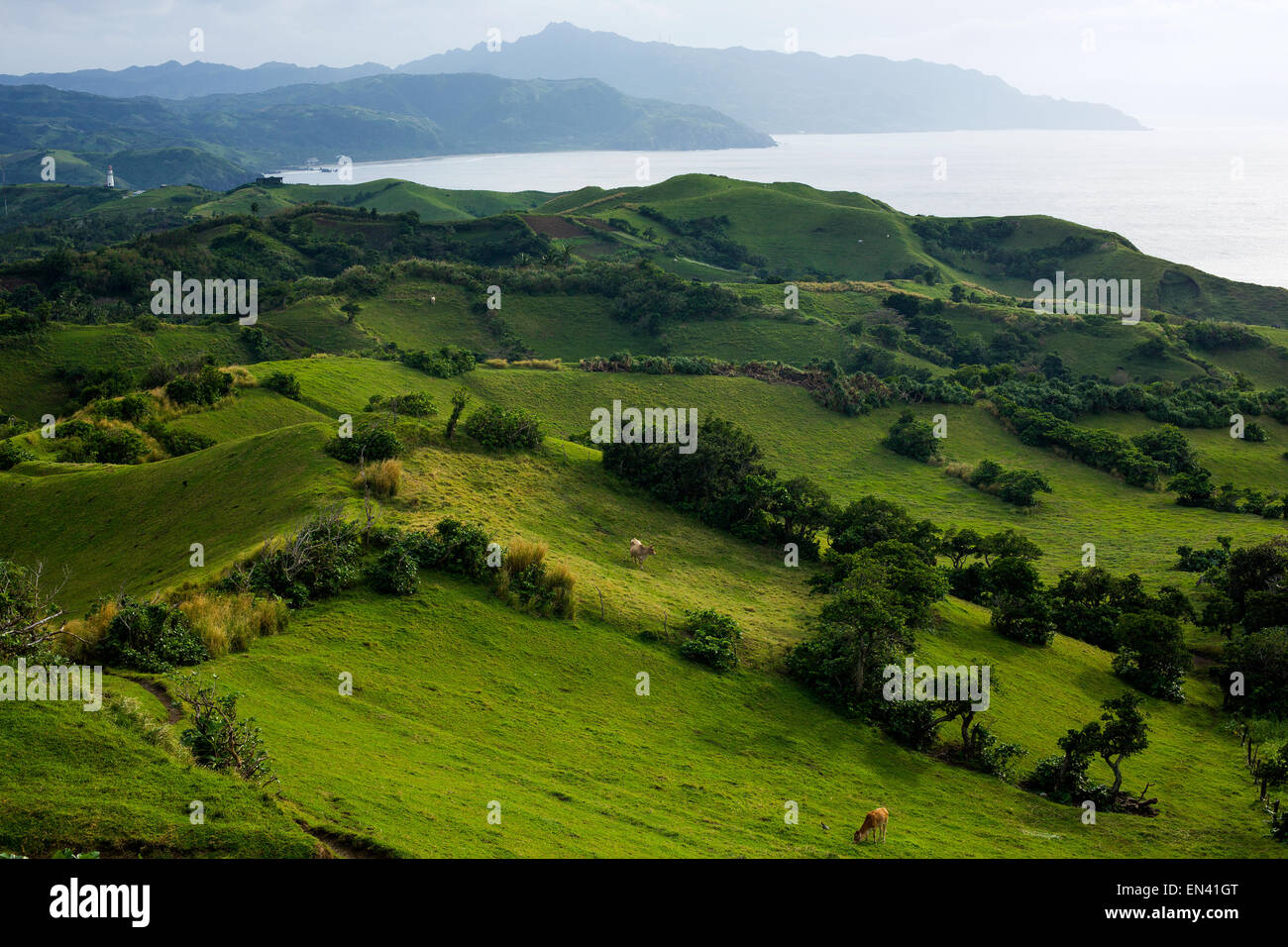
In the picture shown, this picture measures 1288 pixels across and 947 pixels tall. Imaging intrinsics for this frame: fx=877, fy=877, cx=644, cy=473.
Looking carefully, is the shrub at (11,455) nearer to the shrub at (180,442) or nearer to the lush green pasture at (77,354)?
the shrub at (180,442)

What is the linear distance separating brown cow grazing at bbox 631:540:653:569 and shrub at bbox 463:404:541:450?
728 centimetres

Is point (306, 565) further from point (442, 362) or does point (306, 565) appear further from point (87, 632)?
point (442, 362)

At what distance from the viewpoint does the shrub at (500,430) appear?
33.3 metres

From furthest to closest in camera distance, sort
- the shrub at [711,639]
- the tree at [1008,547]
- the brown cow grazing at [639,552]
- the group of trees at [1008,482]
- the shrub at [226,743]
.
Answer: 1. the group of trees at [1008,482]
2. the tree at [1008,547]
3. the brown cow grazing at [639,552]
4. the shrub at [711,639]
5. the shrub at [226,743]

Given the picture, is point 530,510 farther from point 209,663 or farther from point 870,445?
point 870,445

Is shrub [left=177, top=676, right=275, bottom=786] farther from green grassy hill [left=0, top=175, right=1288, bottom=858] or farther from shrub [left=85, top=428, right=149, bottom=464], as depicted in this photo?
shrub [left=85, top=428, right=149, bottom=464]

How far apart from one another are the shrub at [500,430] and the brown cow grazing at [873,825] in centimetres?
2145

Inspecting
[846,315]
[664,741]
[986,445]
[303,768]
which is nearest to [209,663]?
[303,768]

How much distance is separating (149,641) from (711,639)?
1336 cm

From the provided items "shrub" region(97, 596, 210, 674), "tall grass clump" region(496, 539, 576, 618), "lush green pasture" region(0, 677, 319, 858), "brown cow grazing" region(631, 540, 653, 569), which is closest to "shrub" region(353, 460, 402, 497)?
"tall grass clump" region(496, 539, 576, 618)

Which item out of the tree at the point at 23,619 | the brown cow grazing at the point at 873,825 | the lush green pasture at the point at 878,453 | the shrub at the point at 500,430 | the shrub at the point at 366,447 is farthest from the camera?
the lush green pasture at the point at 878,453

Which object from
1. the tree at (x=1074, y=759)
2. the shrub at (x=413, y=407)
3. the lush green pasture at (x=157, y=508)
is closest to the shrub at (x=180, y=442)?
the lush green pasture at (x=157, y=508)

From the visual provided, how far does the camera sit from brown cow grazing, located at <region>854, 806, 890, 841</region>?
1547 centimetres

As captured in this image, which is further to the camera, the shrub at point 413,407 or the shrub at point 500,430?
the shrub at point 413,407
